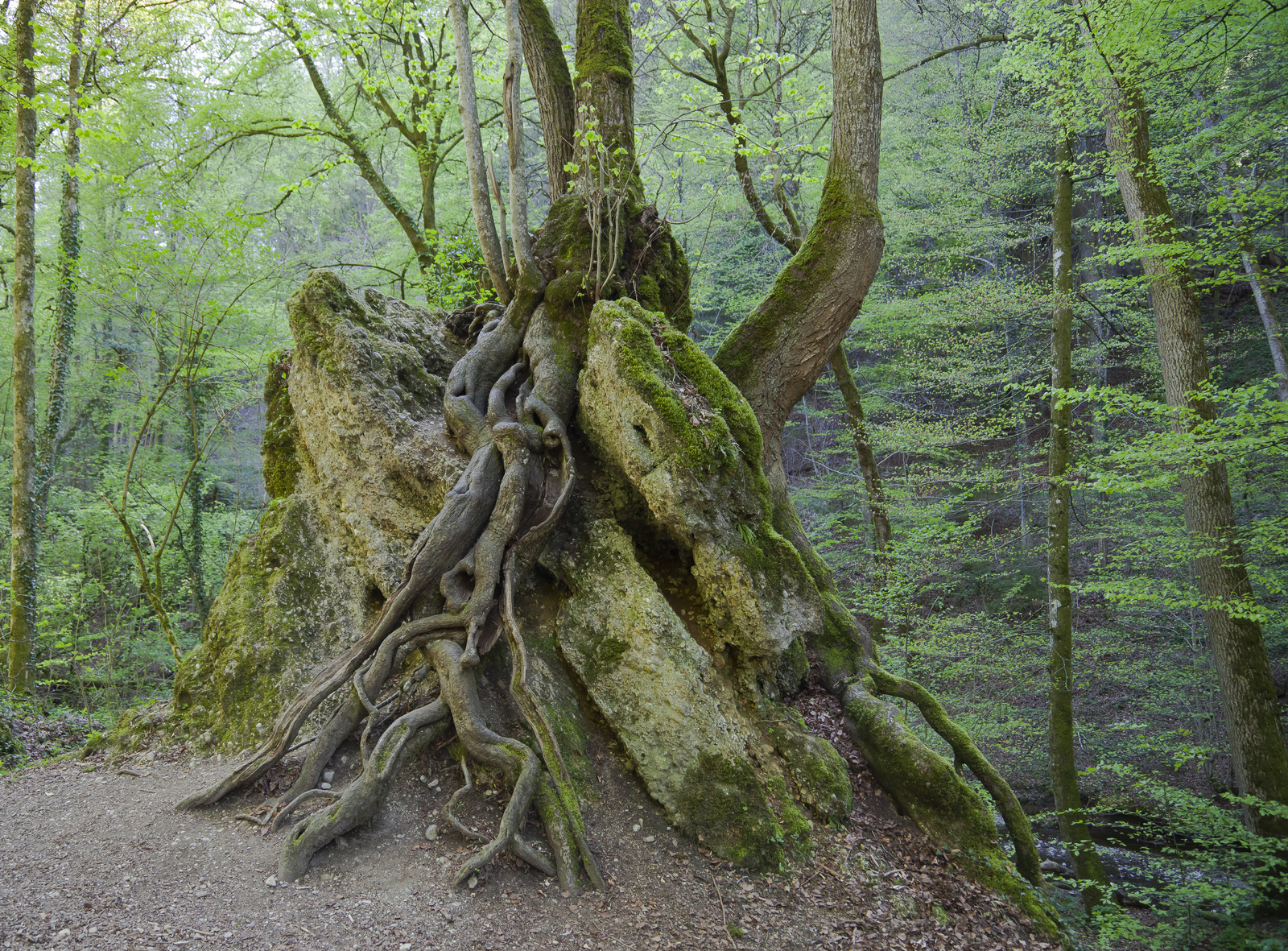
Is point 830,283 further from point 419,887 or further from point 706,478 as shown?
point 419,887

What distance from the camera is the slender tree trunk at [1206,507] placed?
6043mm

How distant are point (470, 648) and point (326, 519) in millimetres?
1956

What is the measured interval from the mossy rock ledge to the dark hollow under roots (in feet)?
0.79

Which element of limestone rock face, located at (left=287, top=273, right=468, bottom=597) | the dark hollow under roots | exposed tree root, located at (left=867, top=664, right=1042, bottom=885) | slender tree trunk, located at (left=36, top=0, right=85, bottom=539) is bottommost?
exposed tree root, located at (left=867, top=664, right=1042, bottom=885)

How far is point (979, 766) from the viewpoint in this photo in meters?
4.74

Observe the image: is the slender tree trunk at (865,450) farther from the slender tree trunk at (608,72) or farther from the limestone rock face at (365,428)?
the limestone rock face at (365,428)

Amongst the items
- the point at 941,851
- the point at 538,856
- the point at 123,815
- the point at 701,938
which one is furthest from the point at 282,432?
the point at 941,851

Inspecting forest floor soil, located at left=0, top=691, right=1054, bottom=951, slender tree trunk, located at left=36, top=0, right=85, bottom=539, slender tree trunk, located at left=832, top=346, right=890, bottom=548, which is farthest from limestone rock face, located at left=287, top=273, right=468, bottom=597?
slender tree trunk, located at left=832, top=346, right=890, bottom=548

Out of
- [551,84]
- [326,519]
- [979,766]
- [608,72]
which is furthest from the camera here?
[551,84]

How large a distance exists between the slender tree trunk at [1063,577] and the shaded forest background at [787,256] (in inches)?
13.1

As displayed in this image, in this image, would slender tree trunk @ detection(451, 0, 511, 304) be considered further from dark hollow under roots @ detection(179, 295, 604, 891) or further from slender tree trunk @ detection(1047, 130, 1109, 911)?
slender tree trunk @ detection(1047, 130, 1109, 911)

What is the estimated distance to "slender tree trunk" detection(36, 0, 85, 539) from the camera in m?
7.40

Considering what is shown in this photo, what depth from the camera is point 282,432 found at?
5.58 metres

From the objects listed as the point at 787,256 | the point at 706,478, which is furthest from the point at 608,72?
the point at 787,256
